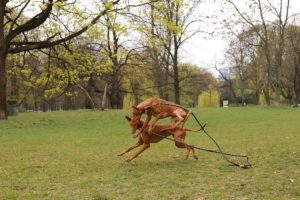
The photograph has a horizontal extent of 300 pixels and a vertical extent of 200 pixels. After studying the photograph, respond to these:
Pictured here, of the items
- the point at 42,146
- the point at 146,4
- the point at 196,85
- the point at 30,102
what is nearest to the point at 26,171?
the point at 42,146

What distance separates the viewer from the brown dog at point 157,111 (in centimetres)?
979

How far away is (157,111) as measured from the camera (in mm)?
9805

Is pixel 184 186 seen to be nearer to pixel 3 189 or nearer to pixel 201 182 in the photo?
pixel 201 182

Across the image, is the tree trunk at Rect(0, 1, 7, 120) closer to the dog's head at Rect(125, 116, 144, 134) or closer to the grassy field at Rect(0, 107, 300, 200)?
the grassy field at Rect(0, 107, 300, 200)

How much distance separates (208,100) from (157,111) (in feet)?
224

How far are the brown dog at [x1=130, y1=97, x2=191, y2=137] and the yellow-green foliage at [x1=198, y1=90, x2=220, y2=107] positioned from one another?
6645 centimetres

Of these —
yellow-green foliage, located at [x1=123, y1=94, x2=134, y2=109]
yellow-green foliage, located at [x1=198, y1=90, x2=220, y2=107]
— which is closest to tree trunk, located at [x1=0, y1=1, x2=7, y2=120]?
yellow-green foliage, located at [x1=123, y1=94, x2=134, y2=109]

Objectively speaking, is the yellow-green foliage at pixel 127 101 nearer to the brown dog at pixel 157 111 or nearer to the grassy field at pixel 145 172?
the grassy field at pixel 145 172

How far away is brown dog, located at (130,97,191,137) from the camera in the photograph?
9.79m

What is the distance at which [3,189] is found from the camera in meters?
7.77

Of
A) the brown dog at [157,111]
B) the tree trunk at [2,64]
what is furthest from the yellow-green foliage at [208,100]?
the brown dog at [157,111]

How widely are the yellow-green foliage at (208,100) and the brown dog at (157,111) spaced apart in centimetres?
6645

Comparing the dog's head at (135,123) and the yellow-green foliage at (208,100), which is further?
the yellow-green foliage at (208,100)

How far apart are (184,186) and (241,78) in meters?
64.9
